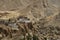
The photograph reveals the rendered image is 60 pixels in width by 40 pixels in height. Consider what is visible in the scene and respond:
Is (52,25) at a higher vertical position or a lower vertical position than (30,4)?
lower

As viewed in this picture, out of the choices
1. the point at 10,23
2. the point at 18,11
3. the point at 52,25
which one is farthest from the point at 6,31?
the point at 52,25

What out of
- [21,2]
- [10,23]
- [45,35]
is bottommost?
[45,35]

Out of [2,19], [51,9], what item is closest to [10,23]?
[2,19]

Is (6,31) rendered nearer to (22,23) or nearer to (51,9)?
(22,23)

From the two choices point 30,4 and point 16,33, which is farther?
point 30,4

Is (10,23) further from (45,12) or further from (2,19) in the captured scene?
(45,12)

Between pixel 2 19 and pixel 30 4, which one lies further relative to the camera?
pixel 30 4
